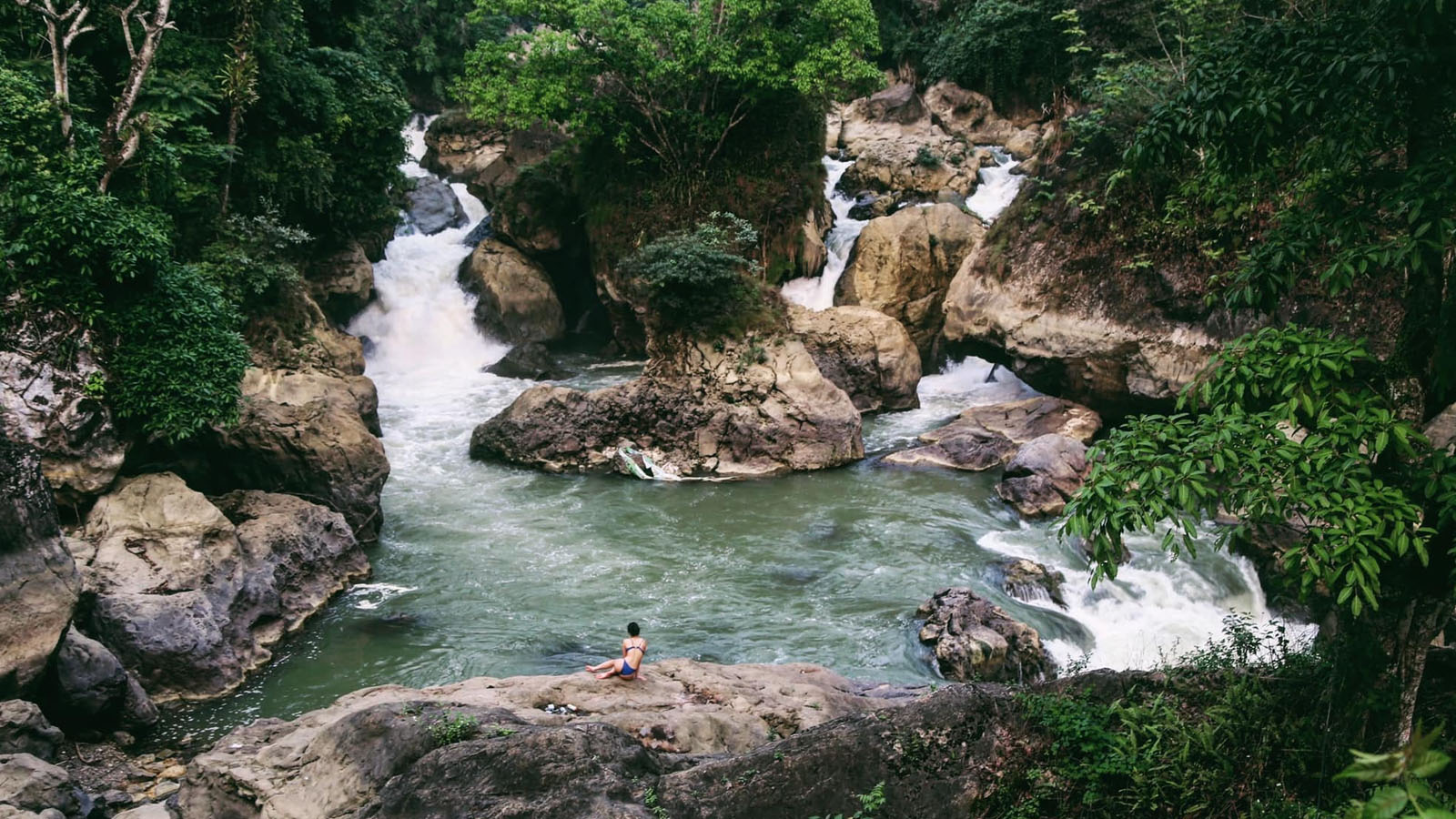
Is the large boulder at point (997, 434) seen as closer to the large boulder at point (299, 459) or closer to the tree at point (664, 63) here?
the tree at point (664, 63)

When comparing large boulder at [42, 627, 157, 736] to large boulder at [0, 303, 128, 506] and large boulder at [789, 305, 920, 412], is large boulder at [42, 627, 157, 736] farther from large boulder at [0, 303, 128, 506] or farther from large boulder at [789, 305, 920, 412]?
large boulder at [789, 305, 920, 412]

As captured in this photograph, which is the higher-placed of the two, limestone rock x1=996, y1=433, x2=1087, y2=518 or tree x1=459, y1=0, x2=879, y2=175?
tree x1=459, y1=0, x2=879, y2=175

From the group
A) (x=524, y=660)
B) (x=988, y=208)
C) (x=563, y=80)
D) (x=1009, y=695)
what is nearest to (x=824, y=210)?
(x=988, y=208)

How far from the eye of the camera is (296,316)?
60.0 feet

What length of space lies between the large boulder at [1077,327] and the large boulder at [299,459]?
12.4 m

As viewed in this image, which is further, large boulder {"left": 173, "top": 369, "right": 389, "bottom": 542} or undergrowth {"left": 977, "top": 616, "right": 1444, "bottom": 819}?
large boulder {"left": 173, "top": 369, "right": 389, "bottom": 542}

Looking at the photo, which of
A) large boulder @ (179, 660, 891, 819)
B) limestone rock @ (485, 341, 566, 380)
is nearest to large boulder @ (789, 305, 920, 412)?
limestone rock @ (485, 341, 566, 380)

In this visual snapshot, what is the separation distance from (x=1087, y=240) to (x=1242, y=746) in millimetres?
14745

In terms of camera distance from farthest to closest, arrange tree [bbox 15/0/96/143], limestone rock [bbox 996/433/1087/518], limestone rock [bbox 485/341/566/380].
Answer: limestone rock [bbox 485/341/566/380] < limestone rock [bbox 996/433/1087/518] < tree [bbox 15/0/96/143]

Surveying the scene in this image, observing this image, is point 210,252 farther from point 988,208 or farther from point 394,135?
point 988,208

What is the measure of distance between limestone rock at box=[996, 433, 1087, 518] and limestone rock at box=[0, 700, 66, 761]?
12835mm

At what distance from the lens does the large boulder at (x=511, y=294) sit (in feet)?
84.0

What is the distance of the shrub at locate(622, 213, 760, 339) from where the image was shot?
18.1 m

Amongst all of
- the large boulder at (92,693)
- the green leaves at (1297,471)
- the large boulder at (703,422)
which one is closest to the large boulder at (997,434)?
the large boulder at (703,422)
